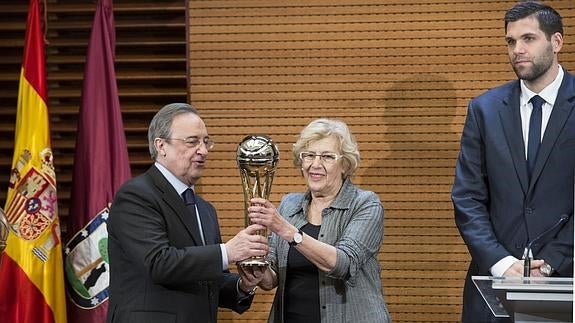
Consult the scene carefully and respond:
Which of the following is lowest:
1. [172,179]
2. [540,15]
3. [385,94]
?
[172,179]

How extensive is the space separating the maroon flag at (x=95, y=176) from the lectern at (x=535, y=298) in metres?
2.51

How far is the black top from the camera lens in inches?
143

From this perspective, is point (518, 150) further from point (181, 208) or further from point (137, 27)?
point (137, 27)

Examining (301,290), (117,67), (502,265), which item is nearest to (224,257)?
(301,290)

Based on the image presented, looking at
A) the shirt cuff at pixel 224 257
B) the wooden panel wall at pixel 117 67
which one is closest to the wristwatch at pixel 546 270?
the shirt cuff at pixel 224 257

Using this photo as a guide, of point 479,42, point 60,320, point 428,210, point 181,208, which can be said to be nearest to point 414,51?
point 479,42

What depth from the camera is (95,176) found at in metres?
4.62

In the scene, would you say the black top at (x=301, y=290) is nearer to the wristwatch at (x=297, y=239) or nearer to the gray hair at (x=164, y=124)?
the wristwatch at (x=297, y=239)

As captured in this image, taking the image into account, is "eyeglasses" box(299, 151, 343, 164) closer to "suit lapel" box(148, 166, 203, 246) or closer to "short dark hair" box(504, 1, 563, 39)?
"suit lapel" box(148, 166, 203, 246)

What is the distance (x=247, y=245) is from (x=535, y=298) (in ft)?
4.07

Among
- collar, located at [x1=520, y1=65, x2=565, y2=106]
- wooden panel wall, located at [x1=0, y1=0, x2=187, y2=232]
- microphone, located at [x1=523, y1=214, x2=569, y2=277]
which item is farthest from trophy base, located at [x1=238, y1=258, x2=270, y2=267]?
wooden panel wall, located at [x1=0, y1=0, x2=187, y2=232]

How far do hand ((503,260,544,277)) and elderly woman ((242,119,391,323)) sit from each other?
528mm

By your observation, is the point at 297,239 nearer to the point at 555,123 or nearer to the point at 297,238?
the point at 297,238

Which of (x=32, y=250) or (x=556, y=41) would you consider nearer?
(x=556, y=41)
